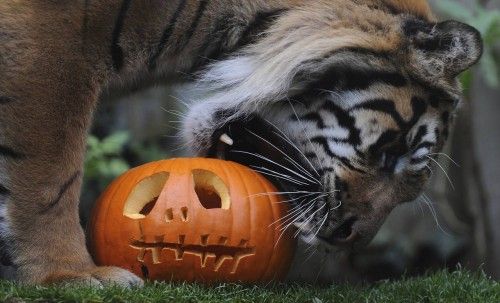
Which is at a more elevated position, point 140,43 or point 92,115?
point 140,43

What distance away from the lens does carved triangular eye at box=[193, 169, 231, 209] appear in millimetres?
3596

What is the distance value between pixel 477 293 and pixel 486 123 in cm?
358

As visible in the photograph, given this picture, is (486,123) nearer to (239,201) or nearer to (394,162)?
(394,162)

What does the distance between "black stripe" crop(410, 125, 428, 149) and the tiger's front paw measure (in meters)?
1.28

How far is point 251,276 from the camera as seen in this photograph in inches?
143

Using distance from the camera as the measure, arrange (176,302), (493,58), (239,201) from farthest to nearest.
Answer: (493,58)
(239,201)
(176,302)

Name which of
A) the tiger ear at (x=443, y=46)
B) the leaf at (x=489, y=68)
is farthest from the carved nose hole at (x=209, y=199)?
the leaf at (x=489, y=68)

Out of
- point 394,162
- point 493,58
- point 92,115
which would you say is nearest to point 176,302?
point 92,115

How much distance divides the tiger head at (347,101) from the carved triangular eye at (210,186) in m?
0.25

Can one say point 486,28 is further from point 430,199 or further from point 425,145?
point 425,145

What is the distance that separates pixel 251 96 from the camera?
3773mm

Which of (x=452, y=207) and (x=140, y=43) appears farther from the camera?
(x=452, y=207)

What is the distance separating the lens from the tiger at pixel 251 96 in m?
3.44

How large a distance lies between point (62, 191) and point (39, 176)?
109 millimetres
